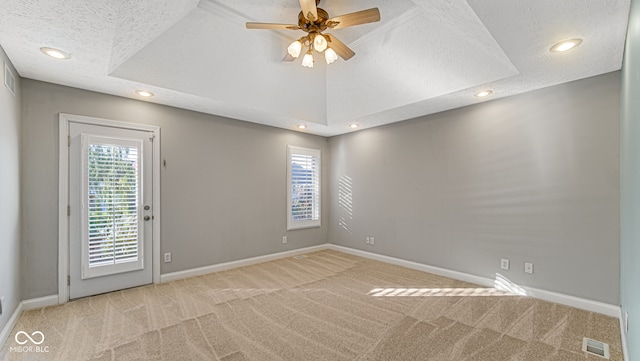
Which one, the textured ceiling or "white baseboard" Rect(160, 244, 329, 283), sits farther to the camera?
"white baseboard" Rect(160, 244, 329, 283)

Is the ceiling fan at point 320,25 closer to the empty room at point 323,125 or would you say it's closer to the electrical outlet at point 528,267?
the empty room at point 323,125

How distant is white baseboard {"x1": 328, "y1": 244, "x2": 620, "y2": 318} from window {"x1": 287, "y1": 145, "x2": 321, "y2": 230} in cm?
104

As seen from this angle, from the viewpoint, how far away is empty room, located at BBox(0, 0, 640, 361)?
2289 mm

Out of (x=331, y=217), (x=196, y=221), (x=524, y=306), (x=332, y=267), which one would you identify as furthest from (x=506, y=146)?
(x=196, y=221)

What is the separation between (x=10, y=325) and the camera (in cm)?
257

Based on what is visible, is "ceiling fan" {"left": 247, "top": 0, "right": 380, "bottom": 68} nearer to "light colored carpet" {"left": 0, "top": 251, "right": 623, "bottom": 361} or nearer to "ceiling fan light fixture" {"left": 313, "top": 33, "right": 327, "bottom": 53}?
"ceiling fan light fixture" {"left": 313, "top": 33, "right": 327, "bottom": 53}

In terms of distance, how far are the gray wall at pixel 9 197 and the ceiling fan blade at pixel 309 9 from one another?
2.66 metres

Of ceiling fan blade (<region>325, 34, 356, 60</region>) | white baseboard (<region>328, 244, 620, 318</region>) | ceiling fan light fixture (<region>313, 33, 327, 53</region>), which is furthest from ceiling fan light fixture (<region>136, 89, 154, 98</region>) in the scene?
white baseboard (<region>328, 244, 620, 318</region>)

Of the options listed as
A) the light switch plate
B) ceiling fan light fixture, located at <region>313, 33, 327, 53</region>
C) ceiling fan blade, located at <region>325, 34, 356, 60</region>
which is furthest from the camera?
the light switch plate

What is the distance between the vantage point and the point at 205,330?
2611mm

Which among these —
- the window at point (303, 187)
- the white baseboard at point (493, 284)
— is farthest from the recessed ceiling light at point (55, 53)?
the white baseboard at point (493, 284)

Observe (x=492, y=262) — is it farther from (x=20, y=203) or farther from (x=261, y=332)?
(x=20, y=203)

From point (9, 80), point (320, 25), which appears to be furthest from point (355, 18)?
point (9, 80)

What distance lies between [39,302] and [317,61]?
4.50 meters
